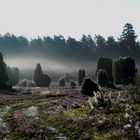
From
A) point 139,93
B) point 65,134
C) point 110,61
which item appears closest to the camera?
point 65,134

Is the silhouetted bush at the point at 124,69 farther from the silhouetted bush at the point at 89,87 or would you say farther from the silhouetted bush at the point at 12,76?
the silhouetted bush at the point at 89,87

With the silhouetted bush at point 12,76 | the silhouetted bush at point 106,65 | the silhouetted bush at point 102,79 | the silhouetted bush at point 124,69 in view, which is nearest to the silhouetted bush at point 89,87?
the silhouetted bush at point 102,79

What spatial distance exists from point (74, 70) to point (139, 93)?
15186cm

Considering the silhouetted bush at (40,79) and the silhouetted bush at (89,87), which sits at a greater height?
the silhouetted bush at (40,79)

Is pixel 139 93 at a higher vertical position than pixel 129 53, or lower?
lower

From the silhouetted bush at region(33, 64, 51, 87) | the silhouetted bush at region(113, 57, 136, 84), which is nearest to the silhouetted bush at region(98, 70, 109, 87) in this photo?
the silhouetted bush at region(113, 57, 136, 84)

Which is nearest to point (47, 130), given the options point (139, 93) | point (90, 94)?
point (139, 93)

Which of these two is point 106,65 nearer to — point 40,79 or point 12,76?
point 40,79

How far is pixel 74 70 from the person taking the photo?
197 meters

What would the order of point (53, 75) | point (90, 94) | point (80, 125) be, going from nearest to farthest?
point (80, 125), point (90, 94), point (53, 75)

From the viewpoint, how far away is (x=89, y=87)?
6575 centimetres

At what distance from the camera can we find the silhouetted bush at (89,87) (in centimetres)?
6481

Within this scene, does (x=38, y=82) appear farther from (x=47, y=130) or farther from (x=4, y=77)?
(x=47, y=130)

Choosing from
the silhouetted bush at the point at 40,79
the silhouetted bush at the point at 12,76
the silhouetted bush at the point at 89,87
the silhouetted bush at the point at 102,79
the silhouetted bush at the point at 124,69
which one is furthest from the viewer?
the silhouetted bush at the point at 12,76
